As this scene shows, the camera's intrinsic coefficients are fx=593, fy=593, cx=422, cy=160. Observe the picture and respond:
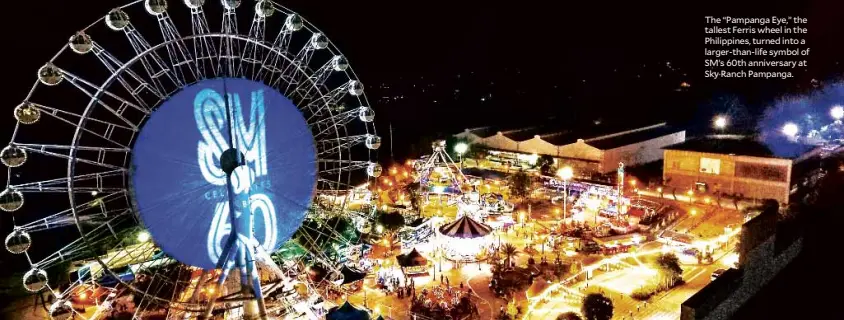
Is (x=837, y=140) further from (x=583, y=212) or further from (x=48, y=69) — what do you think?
(x=48, y=69)

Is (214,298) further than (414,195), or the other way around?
(414,195)

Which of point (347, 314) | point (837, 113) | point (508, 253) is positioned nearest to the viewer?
point (347, 314)

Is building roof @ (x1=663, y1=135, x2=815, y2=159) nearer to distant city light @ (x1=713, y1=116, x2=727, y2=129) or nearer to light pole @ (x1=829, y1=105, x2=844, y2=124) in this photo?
distant city light @ (x1=713, y1=116, x2=727, y2=129)

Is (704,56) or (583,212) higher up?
(704,56)

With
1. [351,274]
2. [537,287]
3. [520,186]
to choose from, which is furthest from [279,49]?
[520,186]

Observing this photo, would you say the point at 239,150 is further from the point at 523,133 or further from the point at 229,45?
the point at 523,133

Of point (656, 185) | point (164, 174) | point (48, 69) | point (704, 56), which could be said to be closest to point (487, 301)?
point (164, 174)

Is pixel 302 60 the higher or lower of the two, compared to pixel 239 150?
higher

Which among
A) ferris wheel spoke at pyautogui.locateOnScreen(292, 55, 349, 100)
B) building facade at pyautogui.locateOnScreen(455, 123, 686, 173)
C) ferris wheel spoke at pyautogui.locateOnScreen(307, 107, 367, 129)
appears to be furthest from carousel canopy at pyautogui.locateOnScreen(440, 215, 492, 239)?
building facade at pyautogui.locateOnScreen(455, 123, 686, 173)
